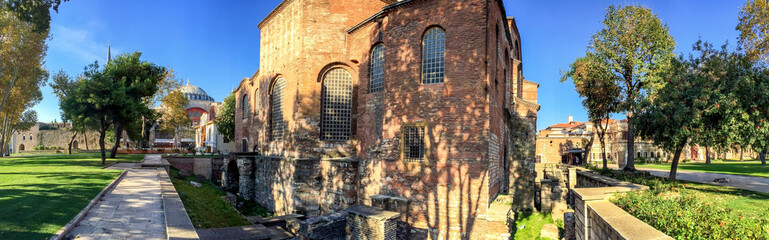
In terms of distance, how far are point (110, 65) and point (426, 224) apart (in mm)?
22515

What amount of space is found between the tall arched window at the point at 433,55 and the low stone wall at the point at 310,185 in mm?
4784

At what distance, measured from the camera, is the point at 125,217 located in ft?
25.0

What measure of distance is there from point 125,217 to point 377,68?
9.28 meters

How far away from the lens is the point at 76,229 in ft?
21.2

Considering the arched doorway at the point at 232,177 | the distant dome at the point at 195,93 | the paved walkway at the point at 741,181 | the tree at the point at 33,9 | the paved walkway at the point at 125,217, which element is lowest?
the arched doorway at the point at 232,177

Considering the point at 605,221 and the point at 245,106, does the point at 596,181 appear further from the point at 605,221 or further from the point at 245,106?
the point at 245,106

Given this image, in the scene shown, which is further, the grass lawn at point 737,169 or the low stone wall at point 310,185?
the grass lawn at point 737,169

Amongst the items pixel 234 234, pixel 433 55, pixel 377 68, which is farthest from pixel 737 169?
pixel 234 234

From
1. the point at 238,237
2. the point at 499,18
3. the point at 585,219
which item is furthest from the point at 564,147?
the point at 238,237

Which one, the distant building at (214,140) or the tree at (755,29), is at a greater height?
the tree at (755,29)

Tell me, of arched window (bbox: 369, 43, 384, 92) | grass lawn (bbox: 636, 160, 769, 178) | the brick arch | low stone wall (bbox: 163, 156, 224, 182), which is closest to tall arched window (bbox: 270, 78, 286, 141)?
the brick arch

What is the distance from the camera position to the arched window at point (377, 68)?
44.0 feet

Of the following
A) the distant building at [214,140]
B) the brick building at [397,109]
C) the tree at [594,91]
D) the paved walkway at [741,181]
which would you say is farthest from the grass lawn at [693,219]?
the distant building at [214,140]

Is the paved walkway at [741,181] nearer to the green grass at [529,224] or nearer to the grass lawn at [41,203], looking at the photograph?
the green grass at [529,224]
